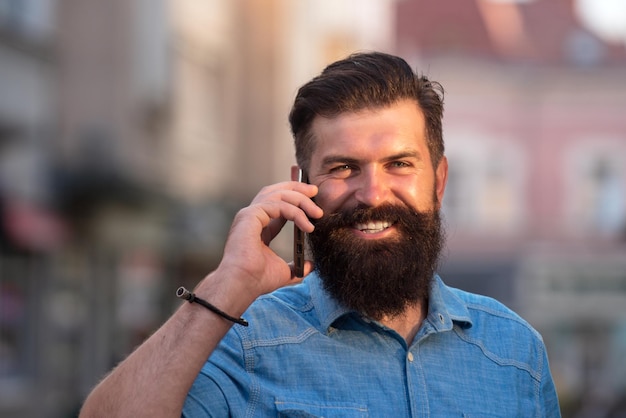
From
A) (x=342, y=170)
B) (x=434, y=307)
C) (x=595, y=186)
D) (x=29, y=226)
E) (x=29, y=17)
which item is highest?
(x=29, y=17)

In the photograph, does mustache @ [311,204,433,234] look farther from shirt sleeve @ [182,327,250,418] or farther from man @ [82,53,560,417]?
shirt sleeve @ [182,327,250,418]

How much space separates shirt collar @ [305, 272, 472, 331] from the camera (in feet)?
10.2

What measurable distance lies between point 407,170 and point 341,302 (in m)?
0.37

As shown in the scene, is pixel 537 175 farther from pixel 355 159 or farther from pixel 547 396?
pixel 355 159

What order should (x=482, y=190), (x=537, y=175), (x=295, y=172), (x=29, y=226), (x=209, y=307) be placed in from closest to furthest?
1. (x=209, y=307)
2. (x=295, y=172)
3. (x=29, y=226)
4. (x=482, y=190)
5. (x=537, y=175)

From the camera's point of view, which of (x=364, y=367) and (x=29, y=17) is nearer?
(x=364, y=367)

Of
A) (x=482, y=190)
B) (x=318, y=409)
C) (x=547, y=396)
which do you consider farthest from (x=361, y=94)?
(x=482, y=190)

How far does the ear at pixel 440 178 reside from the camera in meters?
3.32

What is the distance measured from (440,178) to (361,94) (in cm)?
37

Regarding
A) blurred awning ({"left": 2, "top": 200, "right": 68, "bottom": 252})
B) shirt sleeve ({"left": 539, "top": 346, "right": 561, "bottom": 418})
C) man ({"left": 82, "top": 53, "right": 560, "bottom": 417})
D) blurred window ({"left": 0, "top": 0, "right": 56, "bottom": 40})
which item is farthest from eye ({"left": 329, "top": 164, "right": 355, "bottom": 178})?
blurred window ({"left": 0, "top": 0, "right": 56, "bottom": 40})

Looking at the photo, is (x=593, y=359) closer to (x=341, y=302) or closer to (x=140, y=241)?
(x=140, y=241)

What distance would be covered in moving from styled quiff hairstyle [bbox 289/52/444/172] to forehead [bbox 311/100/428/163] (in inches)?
0.7

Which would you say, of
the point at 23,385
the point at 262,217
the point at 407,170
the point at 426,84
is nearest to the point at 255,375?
the point at 262,217

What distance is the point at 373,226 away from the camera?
122 inches
